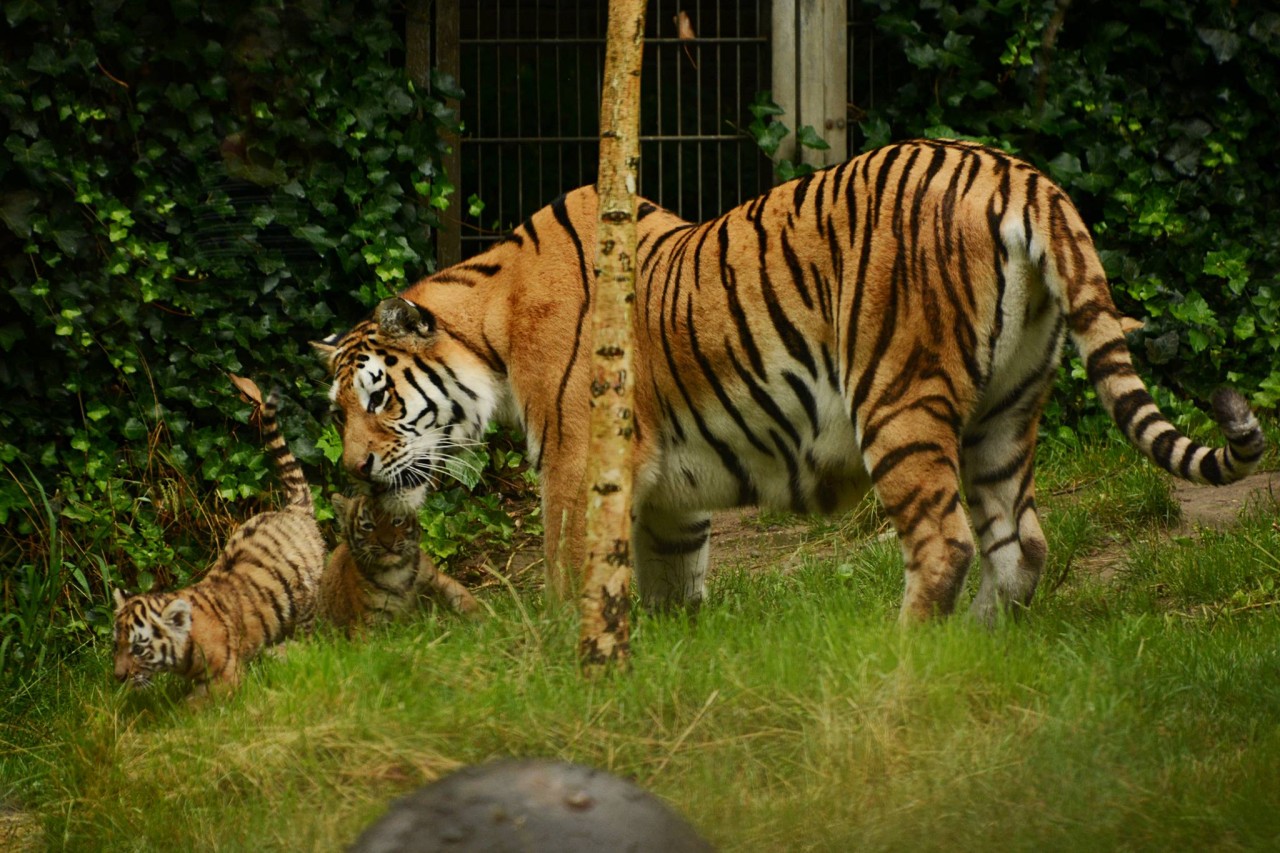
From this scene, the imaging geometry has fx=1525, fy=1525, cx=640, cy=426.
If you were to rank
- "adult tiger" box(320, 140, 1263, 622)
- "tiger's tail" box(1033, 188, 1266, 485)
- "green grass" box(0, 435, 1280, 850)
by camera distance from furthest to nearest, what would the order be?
"adult tiger" box(320, 140, 1263, 622) → "tiger's tail" box(1033, 188, 1266, 485) → "green grass" box(0, 435, 1280, 850)

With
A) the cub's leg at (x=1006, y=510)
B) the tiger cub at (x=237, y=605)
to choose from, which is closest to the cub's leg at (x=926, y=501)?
the cub's leg at (x=1006, y=510)

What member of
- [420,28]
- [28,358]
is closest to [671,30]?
[420,28]

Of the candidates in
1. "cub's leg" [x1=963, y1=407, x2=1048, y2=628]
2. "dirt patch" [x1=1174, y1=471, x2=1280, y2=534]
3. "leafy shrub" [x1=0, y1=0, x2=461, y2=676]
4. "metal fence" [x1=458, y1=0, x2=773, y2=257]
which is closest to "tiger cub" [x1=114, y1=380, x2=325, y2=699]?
"leafy shrub" [x1=0, y1=0, x2=461, y2=676]

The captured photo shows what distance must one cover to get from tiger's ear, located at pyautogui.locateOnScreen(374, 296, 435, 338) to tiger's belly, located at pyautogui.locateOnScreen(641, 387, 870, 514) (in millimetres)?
926

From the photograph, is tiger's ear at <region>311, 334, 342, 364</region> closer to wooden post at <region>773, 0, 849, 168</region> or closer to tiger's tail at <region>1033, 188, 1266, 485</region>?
tiger's tail at <region>1033, 188, 1266, 485</region>

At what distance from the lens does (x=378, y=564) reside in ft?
18.4

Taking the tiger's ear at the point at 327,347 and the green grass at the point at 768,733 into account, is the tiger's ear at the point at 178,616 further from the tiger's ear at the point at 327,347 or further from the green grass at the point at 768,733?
the tiger's ear at the point at 327,347

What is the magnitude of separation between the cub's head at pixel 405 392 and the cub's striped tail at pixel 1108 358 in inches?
79.5

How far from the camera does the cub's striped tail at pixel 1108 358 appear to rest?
4184 mm

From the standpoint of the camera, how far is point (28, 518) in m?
6.30

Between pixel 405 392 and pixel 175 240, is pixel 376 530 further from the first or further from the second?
pixel 175 240

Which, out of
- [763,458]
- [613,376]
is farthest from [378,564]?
[613,376]

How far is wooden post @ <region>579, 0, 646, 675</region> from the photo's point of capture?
4.24 meters

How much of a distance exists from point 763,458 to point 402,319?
1.35 m
